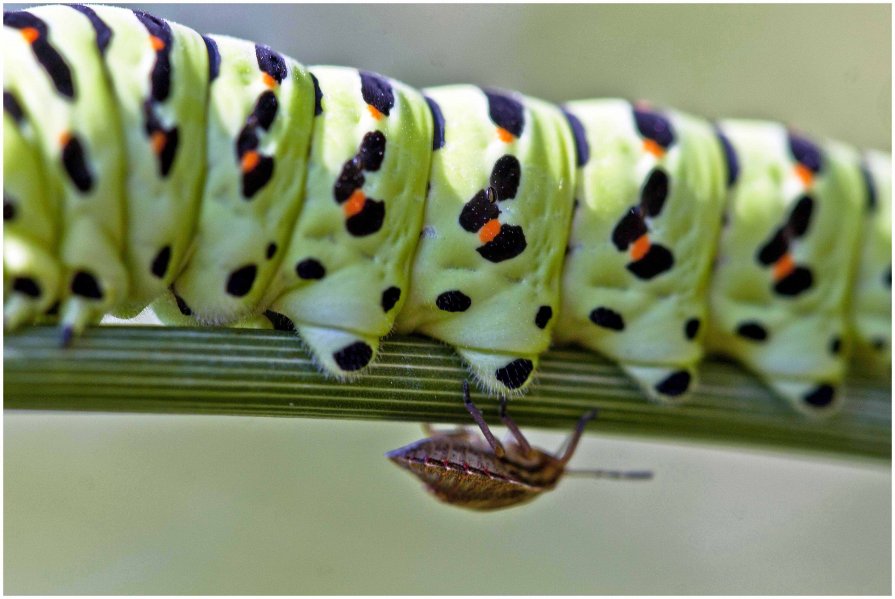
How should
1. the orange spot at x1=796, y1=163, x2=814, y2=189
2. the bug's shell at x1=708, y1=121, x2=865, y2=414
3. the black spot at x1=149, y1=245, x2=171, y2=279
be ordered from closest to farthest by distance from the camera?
1. the black spot at x1=149, y1=245, x2=171, y2=279
2. the bug's shell at x1=708, y1=121, x2=865, y2=414
3. the orange spot at x1=796, y1=163, x2=814, y2=189

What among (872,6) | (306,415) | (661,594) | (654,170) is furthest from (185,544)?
(872,6)

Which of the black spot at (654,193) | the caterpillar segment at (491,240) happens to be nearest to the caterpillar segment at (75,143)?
the caterpillar segment at (491,240)

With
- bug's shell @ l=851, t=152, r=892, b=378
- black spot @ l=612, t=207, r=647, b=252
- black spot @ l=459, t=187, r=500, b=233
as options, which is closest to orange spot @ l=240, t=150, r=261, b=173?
→ black spot @ l=459, t=187, r=500, b=233

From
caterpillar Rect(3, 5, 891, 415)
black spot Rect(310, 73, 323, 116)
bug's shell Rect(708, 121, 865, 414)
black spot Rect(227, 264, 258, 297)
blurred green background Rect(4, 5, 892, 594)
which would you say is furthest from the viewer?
blurred green background Rect(4, 5, 892, 594)

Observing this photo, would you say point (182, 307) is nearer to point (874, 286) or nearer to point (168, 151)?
point (168, 151)

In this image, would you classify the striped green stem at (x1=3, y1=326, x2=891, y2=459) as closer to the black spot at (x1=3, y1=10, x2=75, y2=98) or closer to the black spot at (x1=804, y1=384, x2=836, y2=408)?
the black spot at (x1=804, y1=384, x2=836, y2=408)

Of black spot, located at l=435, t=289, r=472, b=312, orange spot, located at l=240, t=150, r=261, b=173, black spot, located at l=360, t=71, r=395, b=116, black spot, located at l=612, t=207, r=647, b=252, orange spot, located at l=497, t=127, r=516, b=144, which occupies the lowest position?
black spot, located at l=435, t=289, r=472, b=312

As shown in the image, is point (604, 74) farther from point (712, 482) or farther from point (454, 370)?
point (454, 370)
